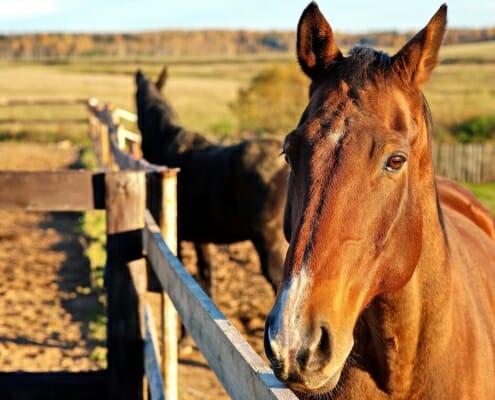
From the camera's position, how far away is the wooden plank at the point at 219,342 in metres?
1.91

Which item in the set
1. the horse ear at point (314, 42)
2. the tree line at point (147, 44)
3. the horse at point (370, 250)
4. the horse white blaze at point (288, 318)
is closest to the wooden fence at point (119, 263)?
the horse at point (370, 250)

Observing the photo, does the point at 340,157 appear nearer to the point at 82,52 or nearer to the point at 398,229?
the point at 398,229

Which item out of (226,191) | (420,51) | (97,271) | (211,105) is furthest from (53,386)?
(211,105)

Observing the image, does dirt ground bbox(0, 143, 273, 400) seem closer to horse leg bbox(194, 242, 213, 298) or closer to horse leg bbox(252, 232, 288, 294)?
horse leg bbox(194, 242, 213, 298)

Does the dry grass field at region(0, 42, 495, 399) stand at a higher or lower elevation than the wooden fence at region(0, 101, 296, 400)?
lower

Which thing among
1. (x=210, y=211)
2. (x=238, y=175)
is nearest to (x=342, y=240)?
(x=238, y=175)

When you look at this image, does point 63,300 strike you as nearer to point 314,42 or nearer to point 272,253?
point 272,253

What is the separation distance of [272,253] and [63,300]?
2.75 meters

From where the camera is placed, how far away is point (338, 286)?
6.65ft

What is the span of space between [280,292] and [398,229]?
0.54 m

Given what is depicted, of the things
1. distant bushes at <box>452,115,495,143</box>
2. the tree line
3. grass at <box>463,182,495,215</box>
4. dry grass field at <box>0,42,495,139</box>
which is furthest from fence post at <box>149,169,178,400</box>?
the tree line

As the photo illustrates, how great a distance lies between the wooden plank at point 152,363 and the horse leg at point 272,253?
2108 millimetres

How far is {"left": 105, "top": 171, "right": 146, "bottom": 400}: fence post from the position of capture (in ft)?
12.9

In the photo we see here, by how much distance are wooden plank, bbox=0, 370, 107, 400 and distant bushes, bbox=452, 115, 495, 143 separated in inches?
994
